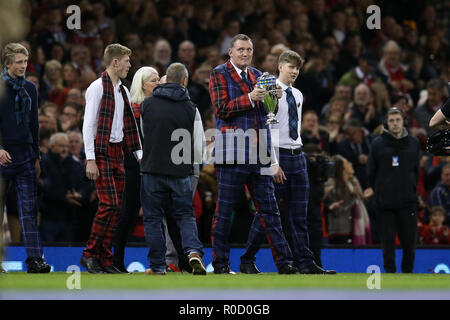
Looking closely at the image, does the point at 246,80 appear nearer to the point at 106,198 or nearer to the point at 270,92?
the point at 270,92

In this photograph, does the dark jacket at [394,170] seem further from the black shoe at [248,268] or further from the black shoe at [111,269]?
the black shoe at [111,269]

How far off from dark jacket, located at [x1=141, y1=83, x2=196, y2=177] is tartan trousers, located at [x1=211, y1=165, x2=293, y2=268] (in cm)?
42

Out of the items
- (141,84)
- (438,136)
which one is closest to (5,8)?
(438,136)

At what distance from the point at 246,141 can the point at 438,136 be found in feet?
6.11

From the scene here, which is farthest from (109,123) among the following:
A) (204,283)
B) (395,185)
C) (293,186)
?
(395,185)

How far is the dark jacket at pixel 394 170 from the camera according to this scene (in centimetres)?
1117

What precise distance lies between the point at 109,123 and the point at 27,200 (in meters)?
1.17

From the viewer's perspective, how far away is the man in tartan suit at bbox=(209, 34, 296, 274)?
28.4 ft

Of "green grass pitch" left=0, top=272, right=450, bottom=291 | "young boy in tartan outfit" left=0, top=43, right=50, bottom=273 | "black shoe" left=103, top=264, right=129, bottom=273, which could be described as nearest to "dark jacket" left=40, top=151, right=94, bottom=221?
"young boy in tartan outfit" left=0, top=43, right=50, bottom=273

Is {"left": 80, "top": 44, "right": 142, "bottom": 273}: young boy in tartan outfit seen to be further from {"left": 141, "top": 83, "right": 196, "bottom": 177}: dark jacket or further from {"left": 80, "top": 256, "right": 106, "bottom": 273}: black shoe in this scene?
{"left": 141, "top": 83, "right": 196, "bottom": 177}: dark jacket

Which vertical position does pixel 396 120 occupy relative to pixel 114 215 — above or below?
above

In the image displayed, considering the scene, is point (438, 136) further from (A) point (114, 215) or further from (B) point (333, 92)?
(B) point (333, 92)

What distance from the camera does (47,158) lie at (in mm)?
11758

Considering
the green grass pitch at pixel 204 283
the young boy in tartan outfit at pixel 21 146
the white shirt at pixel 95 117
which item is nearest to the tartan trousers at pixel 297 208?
the green grass pitch at pixel 204 283
